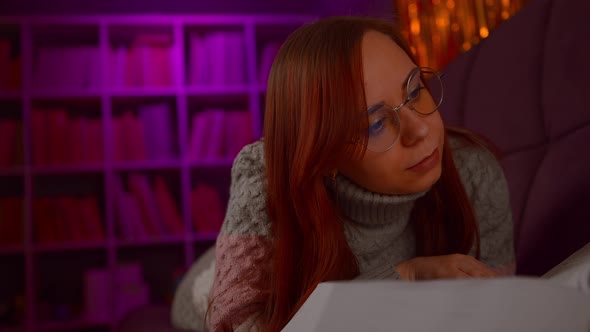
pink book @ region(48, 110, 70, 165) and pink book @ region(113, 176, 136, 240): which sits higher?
pink book @ region(48, 110, 70, 165)

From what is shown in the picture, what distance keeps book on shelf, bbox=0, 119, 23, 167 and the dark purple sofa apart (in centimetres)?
252

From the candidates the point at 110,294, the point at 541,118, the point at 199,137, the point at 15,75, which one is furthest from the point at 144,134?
the point at 541,118

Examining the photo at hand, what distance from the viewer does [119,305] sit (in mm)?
3018

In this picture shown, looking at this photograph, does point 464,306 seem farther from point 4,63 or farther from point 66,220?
point 4,63

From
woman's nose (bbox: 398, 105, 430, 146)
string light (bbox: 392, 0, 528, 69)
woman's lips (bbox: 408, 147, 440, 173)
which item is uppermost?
string light (bbox: 392, 0, 528, 69)

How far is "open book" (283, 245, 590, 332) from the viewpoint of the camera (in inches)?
15.8

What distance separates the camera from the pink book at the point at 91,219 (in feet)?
9.89

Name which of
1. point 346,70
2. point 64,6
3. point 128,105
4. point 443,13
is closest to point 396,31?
point 346,70

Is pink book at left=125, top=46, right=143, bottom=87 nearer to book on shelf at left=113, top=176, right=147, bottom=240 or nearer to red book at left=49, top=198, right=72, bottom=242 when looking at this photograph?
book on shelf at left=113, top=176, right=147, bottom=240

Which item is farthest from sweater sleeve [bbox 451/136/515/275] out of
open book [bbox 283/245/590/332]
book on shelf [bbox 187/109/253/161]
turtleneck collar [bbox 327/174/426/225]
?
book on shelf [bbox 187/109/253/161]

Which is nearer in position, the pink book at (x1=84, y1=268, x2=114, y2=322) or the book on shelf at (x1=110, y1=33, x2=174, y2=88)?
the pink book at (x1=84, y1=268, x2=114, y2=322)

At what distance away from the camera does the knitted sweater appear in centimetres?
78

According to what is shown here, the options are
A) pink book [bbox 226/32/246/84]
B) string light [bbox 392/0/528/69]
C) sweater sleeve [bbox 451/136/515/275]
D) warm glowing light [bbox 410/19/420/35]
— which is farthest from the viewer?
pink book [bbox 226/32/246/84]

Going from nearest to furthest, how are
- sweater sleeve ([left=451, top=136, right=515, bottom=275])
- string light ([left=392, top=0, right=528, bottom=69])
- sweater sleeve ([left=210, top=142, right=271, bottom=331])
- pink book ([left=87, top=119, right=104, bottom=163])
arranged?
1. sweater sleeve ([left=210, top=142, right=271, bottom=331])
2. sweater sleeve ([left=451, top=136, right=515, bottom=275])
3. string light ([left=392, top=0, right=528, bottom=69])
4. pink book ([left=87, top=119, right=104, bottom=163])
